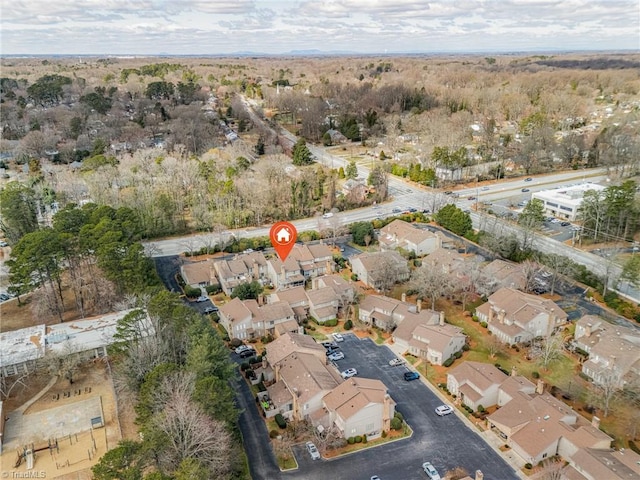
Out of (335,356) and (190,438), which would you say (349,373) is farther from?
(190,438)

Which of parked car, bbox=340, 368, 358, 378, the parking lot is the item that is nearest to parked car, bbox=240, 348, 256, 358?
parked car, bbox=340, 368, 358, 378

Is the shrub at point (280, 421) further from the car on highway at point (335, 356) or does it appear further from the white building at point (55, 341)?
the white building at point (55, 341)

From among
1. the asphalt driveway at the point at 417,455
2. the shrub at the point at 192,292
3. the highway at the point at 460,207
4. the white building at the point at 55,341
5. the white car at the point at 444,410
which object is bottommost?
the asphalt driveway at the point at 417,455

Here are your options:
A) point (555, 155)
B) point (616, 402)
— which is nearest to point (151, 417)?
point (616, 402)

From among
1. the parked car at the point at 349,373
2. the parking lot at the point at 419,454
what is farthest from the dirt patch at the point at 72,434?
the parked car at the point at 349,373

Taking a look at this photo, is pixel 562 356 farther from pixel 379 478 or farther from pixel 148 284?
pixel 148 284

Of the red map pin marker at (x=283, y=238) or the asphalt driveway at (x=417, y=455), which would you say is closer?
the asphalt driveway at (x=417, y=455)
